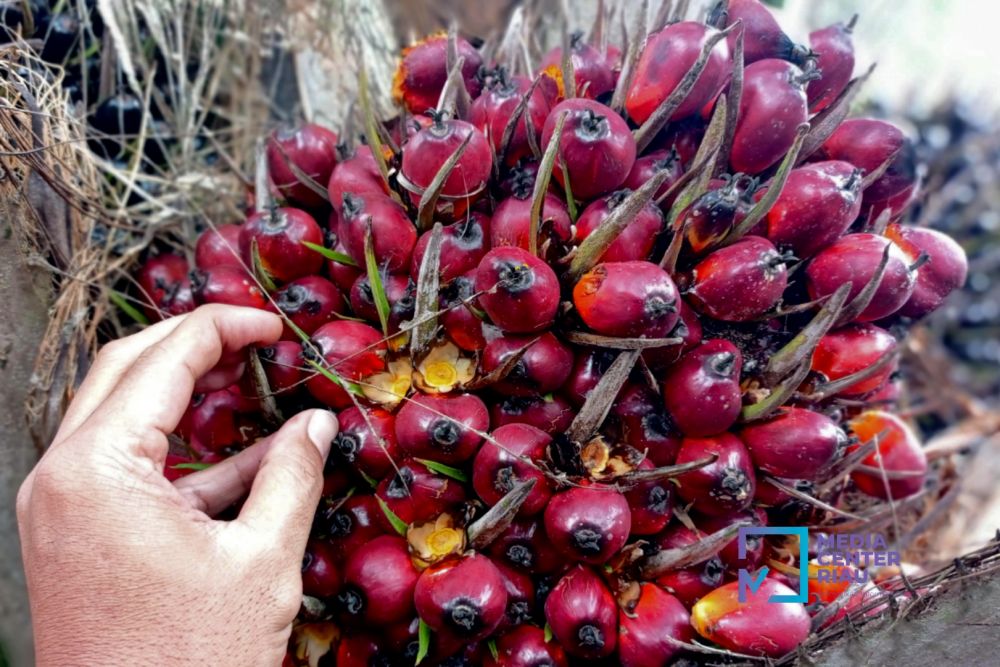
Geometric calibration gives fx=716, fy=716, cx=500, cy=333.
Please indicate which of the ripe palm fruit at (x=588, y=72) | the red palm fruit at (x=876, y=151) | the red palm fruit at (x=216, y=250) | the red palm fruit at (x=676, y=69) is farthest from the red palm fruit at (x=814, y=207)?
the red palm fruit at (x=216, y=250)

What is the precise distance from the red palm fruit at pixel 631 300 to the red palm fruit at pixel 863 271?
369mm

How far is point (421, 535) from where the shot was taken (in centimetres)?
138

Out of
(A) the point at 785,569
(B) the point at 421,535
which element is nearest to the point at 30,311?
(B) the point at 421,535

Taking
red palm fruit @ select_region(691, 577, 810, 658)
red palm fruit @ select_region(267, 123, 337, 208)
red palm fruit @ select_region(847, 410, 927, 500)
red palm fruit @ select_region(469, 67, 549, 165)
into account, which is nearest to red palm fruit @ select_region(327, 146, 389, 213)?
red palm fruit @ select_region(267, 123, 337, 208)

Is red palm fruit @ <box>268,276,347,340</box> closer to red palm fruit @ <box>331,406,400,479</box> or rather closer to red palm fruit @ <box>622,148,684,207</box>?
red palm fruit @ <box>331,406,400,479</box>

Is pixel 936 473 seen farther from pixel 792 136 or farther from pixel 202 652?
pixel 202 652

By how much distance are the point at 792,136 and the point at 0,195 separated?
5.60 feet

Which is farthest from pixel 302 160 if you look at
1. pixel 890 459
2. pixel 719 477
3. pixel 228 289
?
pixel 890 459

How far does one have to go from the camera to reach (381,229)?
4.67ft

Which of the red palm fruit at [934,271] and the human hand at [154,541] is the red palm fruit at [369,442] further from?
the red palm fruit at [934,271]

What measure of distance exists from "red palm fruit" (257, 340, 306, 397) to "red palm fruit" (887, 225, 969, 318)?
132cm

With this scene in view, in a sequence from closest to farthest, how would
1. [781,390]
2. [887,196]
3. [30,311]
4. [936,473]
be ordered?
[781,390] → [887,196] → [30,311] → [936,473]

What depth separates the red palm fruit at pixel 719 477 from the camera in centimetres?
132

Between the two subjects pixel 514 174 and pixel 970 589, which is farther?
pixel 514 174
